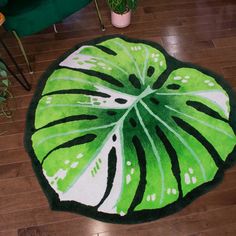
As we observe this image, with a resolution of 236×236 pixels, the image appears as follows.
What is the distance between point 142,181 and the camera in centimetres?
195

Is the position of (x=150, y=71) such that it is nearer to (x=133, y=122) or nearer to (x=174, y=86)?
(x=174, y=86)

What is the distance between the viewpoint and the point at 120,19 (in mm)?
2672

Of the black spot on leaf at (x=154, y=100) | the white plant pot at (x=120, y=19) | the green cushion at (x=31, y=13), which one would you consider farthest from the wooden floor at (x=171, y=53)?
the black spot on leaf at (x=154, y=100)

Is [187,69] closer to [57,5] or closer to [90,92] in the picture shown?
[90,92]

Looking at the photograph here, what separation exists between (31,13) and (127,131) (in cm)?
101

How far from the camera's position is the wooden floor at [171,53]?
71.7 inches

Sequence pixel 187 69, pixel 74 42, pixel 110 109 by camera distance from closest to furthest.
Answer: pixel 110 109 < pixel 187 69 < pixel 74 42

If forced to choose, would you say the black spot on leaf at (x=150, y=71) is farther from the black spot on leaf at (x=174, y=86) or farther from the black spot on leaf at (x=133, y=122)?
the black spot on leaf at (x=133, y=122)

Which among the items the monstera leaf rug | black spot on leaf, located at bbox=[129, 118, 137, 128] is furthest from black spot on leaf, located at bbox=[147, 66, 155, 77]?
black spot on leaf, located at bbox=[129, 118, 137, 128]

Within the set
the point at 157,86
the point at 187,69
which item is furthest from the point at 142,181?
the point at 187,69

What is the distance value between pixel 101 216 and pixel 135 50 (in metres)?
1.34

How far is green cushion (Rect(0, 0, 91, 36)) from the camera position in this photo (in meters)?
2.14

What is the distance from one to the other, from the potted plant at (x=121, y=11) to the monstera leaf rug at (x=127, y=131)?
0.22m

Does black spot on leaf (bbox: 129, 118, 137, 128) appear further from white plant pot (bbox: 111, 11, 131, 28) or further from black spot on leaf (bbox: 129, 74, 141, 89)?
white plant pot (bbox: 111, 11, 131, 28)
